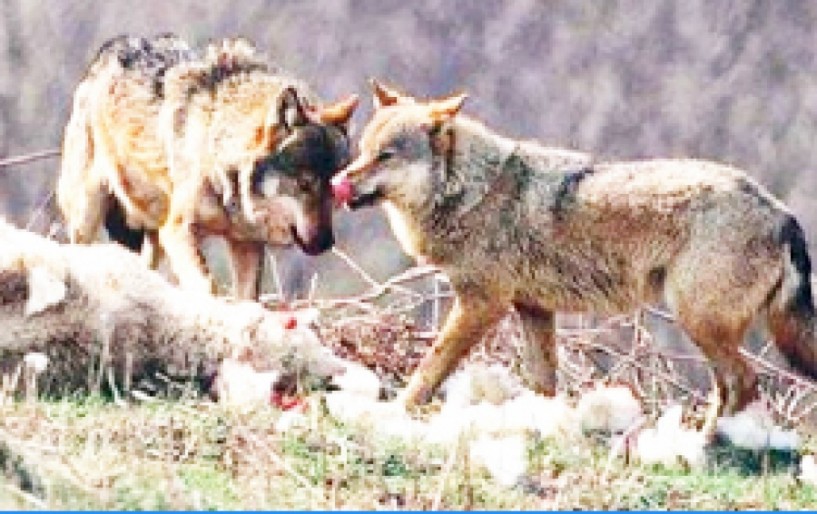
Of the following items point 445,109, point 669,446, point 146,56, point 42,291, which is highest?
point 146,56

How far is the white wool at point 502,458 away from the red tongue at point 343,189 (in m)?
1.55

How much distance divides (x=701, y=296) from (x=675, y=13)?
478cm

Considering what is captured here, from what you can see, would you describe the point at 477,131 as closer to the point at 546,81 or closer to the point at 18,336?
the point at 18,336

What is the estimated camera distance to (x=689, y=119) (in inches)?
585

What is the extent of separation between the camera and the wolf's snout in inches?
423

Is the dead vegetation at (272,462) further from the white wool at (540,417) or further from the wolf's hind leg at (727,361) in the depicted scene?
the wolf's hind leg at (727,361)

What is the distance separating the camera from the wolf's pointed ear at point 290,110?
12008 mm

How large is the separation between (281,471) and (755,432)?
6.33ft

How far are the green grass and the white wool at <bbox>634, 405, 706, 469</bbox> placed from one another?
0.09 meters

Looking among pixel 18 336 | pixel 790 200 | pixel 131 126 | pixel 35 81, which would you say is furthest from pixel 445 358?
pixel 35 81

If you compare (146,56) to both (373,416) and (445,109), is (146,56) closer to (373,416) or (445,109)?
(445,109)

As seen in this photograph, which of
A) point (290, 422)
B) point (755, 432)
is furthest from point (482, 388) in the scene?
point (290, 422)

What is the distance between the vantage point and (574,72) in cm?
1504

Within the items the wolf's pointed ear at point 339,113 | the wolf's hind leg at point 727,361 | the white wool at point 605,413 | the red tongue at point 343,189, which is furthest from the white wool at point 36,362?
the wolf's pointed ear at point 339,113
